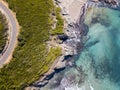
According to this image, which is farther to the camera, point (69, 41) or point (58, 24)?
point (69, 41)

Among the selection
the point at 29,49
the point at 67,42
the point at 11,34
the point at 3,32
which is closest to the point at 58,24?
the point at 67,42

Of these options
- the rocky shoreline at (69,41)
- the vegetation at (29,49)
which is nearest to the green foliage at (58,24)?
the rocky shoreline at (69,41)

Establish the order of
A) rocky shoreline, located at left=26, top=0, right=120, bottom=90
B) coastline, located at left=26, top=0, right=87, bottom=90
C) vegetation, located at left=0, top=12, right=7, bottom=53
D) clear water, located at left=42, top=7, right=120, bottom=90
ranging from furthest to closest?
clear water, located at left=42, top=7, right=120, bottom=90 → rocky shoreline, located at left=26, top=0, right=120, bottom=90 → coastline, located at left=26, top=0, right=87, bottom=90 → vegetation, located at left=0, top=12, right=7, bottom=53

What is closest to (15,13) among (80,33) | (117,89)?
(80,33)

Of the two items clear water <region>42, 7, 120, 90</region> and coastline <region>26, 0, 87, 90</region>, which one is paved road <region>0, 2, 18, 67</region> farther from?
clear water <region>42, 7, 120, 90</region>

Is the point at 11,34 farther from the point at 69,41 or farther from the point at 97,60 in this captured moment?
the point at 97,60

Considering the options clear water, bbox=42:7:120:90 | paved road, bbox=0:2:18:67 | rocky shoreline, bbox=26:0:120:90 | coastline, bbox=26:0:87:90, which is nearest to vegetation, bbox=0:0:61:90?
paved road, bbox=0:2:18:67

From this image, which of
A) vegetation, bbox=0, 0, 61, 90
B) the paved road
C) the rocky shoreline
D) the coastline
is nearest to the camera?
the paved road
